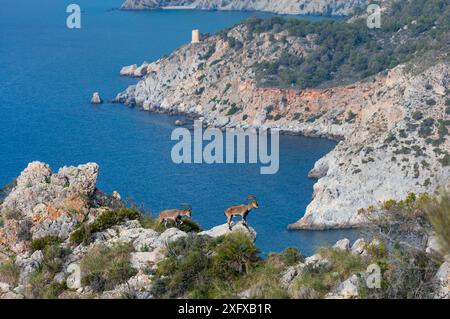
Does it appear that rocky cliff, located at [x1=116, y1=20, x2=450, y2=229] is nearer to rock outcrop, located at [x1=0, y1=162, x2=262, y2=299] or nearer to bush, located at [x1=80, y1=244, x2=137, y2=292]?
rock outcrop, located at [x1=0, y1=162, x2=262, y2=299]

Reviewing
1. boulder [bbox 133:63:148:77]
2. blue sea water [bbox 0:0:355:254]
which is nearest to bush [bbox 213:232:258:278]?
blue sea water [bbox 0:0:355:254]

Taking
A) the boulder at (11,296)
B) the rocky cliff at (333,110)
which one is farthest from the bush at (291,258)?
the rocky cliff at (333,110)

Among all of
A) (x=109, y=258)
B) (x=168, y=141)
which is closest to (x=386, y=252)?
(x=109, y=258)

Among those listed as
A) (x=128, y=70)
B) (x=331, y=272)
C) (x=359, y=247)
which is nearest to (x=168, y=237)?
(x=331, y=272)

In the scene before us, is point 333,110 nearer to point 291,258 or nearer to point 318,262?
point 291,258

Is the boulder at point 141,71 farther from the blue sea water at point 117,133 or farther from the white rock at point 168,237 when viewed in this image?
the white rock at point 168,237
